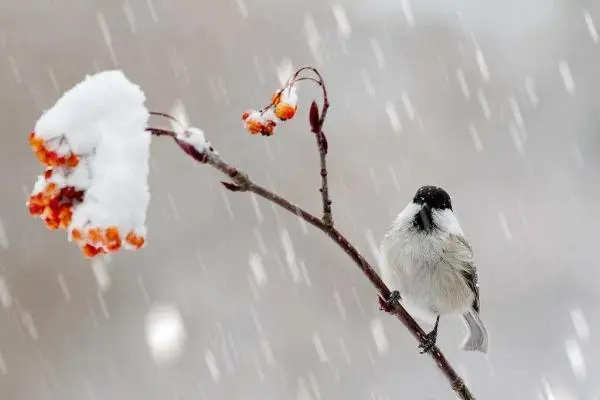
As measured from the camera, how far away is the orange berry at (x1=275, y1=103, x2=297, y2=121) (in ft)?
3.97

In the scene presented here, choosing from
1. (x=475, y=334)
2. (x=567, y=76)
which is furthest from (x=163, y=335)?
(x=567, y=76)

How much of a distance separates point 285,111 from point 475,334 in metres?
1.59

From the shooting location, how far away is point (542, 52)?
859 centimetres

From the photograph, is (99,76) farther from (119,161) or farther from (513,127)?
(513,127)

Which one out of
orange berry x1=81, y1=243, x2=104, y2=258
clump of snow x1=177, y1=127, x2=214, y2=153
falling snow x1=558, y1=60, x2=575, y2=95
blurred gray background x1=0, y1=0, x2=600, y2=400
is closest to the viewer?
clump of snow x1=177, y1=127, x2=214, y2=153

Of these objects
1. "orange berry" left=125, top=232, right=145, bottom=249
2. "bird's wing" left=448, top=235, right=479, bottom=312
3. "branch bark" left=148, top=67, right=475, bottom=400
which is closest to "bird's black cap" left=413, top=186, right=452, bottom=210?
"bird's wing" left=448, top=235, right=479, bottom=312

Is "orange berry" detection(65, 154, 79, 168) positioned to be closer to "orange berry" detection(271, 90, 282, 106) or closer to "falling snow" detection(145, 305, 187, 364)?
"orange berry" detection(271, 90, 282, 106)

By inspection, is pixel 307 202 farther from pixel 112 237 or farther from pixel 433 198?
pixel 112 237

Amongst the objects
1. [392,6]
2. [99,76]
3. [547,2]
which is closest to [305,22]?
[392,6]

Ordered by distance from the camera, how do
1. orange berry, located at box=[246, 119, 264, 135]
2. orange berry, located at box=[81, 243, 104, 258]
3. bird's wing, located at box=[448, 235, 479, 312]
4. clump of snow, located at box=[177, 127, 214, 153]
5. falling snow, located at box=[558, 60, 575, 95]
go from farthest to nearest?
falling snow, located at box=[558, 60, 575, 95] < bird's wing, located at box=[448, 235, 479, 312] < orange berry, located at box=[246, 119, 264, 135] < orange berry, located at box=[81, 243, 104, 258] < clump of snow, located at box=[177, 127, 214, 153]

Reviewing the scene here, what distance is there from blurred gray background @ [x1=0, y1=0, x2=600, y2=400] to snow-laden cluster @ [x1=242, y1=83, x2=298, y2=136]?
17.7 ft

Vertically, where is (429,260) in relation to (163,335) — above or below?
below

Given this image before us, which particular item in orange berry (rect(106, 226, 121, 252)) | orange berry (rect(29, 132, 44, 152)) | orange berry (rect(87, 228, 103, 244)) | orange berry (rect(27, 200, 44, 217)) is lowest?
orange berry (rect(106, 226, 121, 252))

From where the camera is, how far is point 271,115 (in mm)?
1219
